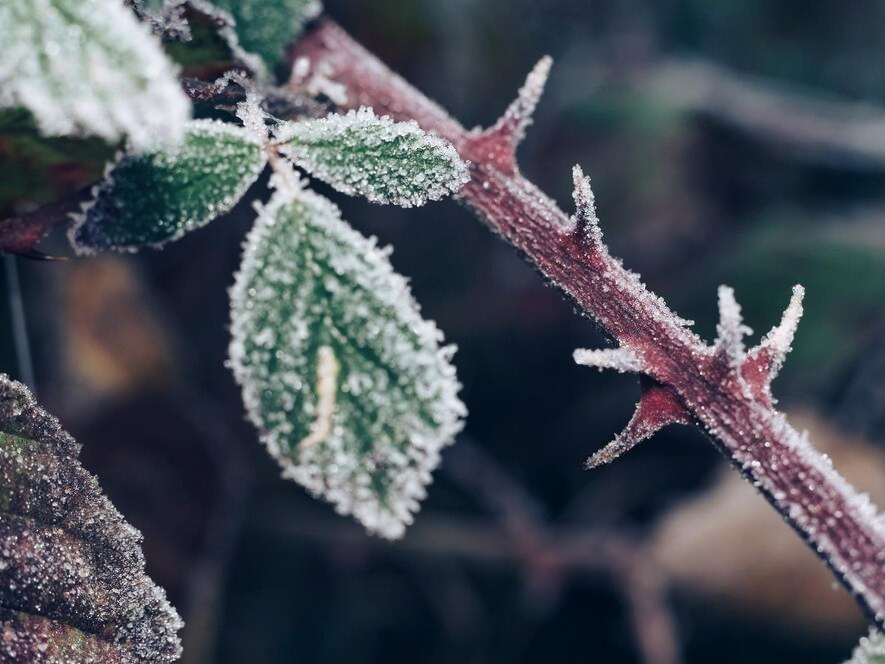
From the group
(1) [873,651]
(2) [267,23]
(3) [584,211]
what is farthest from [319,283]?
(1) [873,651]

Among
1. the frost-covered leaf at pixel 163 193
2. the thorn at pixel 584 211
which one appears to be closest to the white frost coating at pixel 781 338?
the thorn at pixel 584 211

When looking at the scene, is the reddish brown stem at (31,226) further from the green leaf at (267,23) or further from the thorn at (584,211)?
the thorn at (584,211)

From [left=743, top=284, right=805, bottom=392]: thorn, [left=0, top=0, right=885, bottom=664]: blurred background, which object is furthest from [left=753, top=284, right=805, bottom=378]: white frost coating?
[left=0, top=0, right=885, bottom=664]: blurred background

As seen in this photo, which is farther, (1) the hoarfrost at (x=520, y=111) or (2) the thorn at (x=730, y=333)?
(1) the hoarfrost at (x=520, y=111)

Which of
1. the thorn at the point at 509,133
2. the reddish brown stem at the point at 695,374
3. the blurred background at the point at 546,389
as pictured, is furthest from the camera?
the blurred background at the point at 546,389

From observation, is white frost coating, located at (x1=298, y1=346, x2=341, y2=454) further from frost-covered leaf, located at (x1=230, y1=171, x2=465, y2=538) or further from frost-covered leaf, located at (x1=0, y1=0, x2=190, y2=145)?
frost-covered leaf, located at (x1=0, y1=0, x2=190, y2=145)

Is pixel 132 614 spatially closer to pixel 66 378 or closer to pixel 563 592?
pixel 66 378

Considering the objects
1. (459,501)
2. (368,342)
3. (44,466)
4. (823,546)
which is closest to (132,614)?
(44,466)
